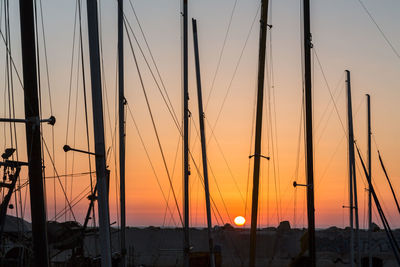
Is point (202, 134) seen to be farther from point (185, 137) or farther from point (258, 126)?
point (258, 126)

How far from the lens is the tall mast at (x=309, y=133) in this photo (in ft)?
79.4

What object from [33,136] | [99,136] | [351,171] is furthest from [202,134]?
[99,136]

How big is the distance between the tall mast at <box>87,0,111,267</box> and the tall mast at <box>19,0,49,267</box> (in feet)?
4.52

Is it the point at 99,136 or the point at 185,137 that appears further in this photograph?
the point at 185,137

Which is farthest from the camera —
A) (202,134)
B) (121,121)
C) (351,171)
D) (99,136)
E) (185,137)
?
(351,171)

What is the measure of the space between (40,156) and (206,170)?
13.3 m

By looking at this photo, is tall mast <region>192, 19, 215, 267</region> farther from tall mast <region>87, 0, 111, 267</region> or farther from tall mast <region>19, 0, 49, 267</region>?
tall mast <region>87, 0, 111, 267</region>

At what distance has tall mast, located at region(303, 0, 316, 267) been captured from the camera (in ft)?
79.4

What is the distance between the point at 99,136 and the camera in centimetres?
1683

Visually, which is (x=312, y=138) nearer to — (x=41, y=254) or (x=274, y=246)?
(x=41, y=254)

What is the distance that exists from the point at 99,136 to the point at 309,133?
32.8 ft

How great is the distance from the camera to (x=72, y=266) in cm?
3033

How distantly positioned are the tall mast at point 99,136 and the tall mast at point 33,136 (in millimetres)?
1377

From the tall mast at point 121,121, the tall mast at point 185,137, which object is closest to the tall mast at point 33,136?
the tall mast at point 121,121
